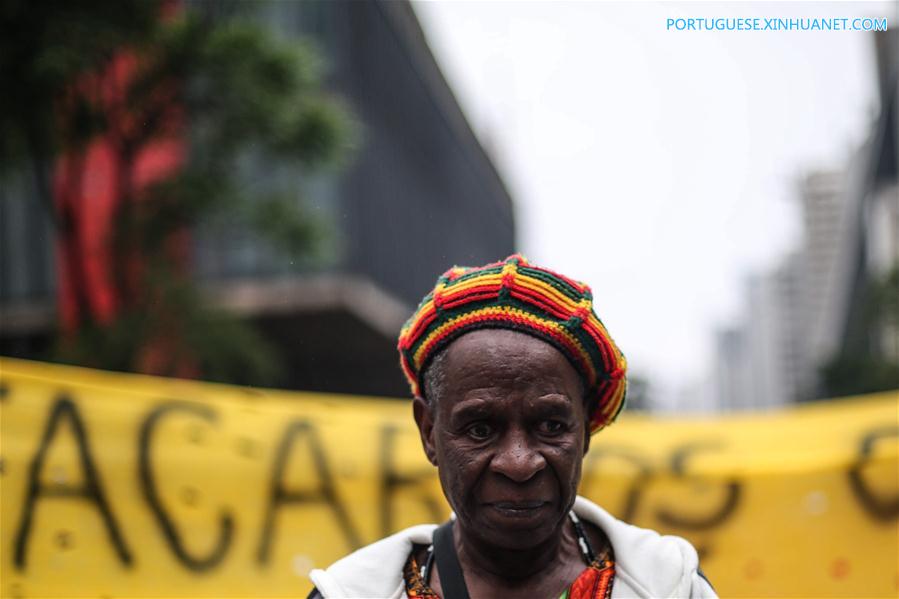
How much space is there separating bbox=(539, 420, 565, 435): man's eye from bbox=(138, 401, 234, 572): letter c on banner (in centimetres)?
176

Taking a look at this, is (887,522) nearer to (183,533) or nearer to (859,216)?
(183,533)

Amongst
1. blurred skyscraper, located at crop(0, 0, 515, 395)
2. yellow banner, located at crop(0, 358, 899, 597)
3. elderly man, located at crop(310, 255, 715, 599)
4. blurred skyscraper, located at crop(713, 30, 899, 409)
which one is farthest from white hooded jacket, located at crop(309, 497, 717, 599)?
blurred skyscraper, located at crop(0, 0, 515, 395)

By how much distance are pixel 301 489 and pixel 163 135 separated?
8464 millimetres

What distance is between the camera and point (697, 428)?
152 inches

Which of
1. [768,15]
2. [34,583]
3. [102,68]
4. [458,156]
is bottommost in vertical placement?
[34,583]

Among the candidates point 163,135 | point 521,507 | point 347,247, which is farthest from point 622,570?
point 347,247

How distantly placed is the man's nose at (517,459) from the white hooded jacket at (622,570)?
0.34 m

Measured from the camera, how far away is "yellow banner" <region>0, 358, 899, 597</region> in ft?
11.2

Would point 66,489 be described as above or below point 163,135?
below

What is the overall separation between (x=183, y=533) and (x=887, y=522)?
7.11 ft

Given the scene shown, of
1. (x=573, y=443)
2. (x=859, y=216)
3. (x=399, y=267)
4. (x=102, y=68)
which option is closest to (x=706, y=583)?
(x=573, y=443)

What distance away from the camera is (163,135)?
37.6 ft

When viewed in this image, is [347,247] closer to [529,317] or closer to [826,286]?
[529,317]

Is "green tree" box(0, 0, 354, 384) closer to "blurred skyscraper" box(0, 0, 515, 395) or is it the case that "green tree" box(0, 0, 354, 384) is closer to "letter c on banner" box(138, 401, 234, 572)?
"blurred skyscraper" box(0, 0, 515, 395)
